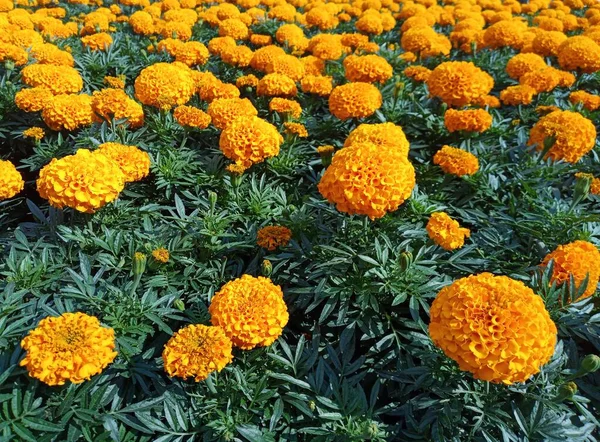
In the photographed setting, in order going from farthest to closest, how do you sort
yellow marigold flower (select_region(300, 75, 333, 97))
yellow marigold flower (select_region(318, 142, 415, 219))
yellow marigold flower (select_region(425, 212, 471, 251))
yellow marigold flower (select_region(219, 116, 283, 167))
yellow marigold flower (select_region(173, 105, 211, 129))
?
1. yellow marigold flower (select_region(300, 75, 333, 97))
2. yellow marigold flower (select_region(173, 105, 211, 129))
3. yellow marigold flower (select_region(219, 116, 283, 167))
4. yellow marigold flower (select_region(425, 212, 471, 251))
5. yellow marigold flower (select_region(318, 142, 415, 219))

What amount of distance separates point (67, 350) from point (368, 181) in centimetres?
148

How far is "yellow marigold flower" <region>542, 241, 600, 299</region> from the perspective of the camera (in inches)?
88.4

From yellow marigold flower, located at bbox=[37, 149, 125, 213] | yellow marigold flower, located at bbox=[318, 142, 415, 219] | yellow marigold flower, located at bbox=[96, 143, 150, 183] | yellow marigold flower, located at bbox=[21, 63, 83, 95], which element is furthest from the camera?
yellow marigold flower, located at bbox=[21, 63, 83, 95]

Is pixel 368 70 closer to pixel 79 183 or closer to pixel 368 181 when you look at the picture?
pixel 368 181

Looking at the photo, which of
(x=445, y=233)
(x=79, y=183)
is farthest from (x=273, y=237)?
(x=79, y=183)

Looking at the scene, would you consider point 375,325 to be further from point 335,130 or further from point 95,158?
point 335,130

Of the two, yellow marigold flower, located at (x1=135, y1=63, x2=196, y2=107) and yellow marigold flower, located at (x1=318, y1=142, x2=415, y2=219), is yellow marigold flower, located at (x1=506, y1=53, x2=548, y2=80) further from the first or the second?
yellow marigold flower, located at (x1=135, y1=63, x2=196, y2=107)

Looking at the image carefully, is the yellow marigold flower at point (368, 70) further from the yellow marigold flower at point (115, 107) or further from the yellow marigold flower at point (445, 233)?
the yellow marigold flower at point (445, 233)

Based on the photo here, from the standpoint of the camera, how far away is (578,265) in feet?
7.49

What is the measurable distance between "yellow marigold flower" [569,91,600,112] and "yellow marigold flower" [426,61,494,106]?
106cm

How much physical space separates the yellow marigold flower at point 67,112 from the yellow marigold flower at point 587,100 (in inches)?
167

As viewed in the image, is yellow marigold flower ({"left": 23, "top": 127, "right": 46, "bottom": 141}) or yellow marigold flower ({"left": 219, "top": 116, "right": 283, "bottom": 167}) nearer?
yellow marigold flower ({"left": 219, "top": 116, "right": 283, "bottom": 167})

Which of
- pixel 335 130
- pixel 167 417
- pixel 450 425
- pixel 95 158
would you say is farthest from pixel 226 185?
pixel 450 425

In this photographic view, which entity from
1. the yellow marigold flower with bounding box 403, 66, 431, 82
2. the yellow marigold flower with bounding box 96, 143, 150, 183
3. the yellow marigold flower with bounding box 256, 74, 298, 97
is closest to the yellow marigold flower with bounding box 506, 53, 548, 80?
the yellow marigold flower with bounding box 403, 66, 431, 82
